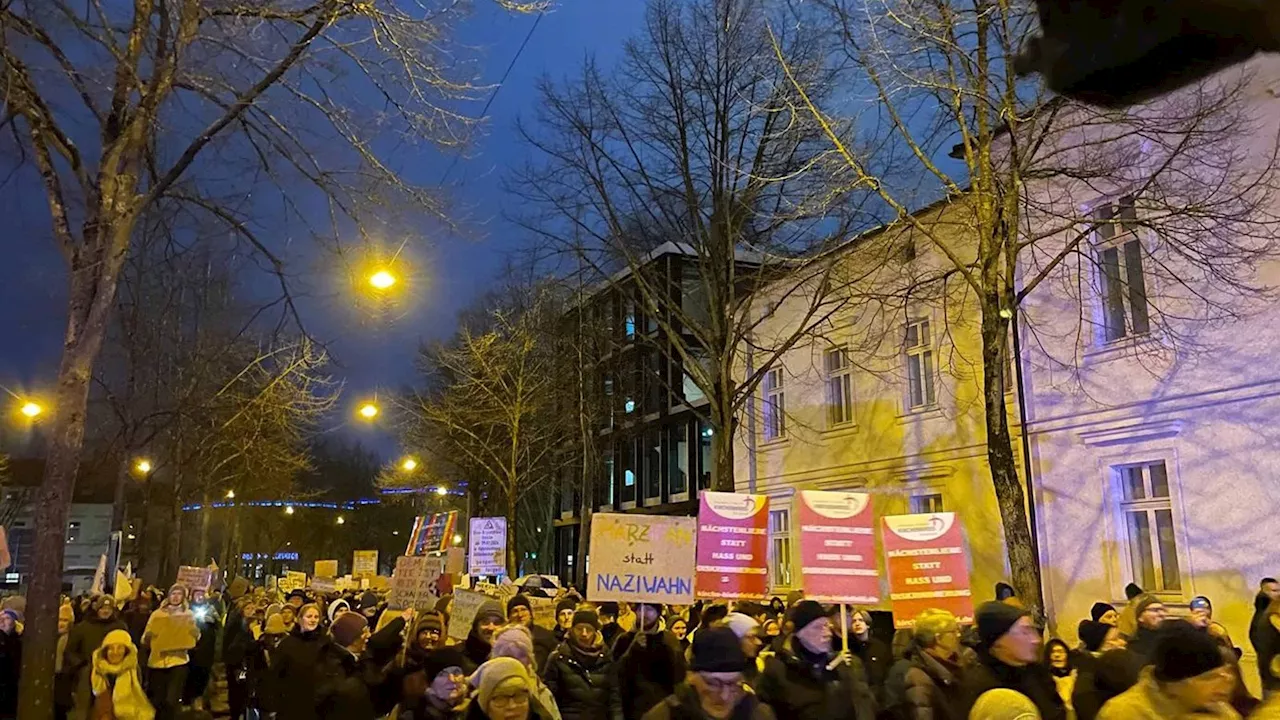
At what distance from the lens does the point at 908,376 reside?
67.6ft

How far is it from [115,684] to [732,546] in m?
6.25

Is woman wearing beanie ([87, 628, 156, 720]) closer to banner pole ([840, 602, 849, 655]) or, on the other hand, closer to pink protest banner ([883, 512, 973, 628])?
banner pole ([840, 602, 849, 655])

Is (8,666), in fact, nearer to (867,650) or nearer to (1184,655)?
(867,650)

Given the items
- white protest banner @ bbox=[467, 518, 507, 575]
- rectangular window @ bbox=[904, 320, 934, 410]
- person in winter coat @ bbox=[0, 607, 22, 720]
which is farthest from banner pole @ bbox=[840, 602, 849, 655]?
white protest banner @ bbox=[467, 518, 507, 575]

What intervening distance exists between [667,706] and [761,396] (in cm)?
2109

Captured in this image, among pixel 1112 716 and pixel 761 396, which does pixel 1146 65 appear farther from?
pixel 761 396

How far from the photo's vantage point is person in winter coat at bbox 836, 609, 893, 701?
8625 millimetres

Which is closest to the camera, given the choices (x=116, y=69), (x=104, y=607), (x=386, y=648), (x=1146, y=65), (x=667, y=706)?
(x=1146, y=65)

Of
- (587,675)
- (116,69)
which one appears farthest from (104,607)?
(587,675)

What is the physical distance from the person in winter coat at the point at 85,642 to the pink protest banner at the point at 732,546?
6.23 m

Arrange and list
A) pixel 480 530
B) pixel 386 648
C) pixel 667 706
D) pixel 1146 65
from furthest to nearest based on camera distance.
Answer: pixel 480 530, pixel 386 648, pixel 667 706, pixel 1146 65

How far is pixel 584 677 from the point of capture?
7.35 meters

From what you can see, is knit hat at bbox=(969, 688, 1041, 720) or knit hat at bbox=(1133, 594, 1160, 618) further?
knit hat at bbox=(1133, 594, 1160, 618)

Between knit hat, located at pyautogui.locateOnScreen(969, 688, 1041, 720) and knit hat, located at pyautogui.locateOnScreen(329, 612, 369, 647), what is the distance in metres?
5.16
